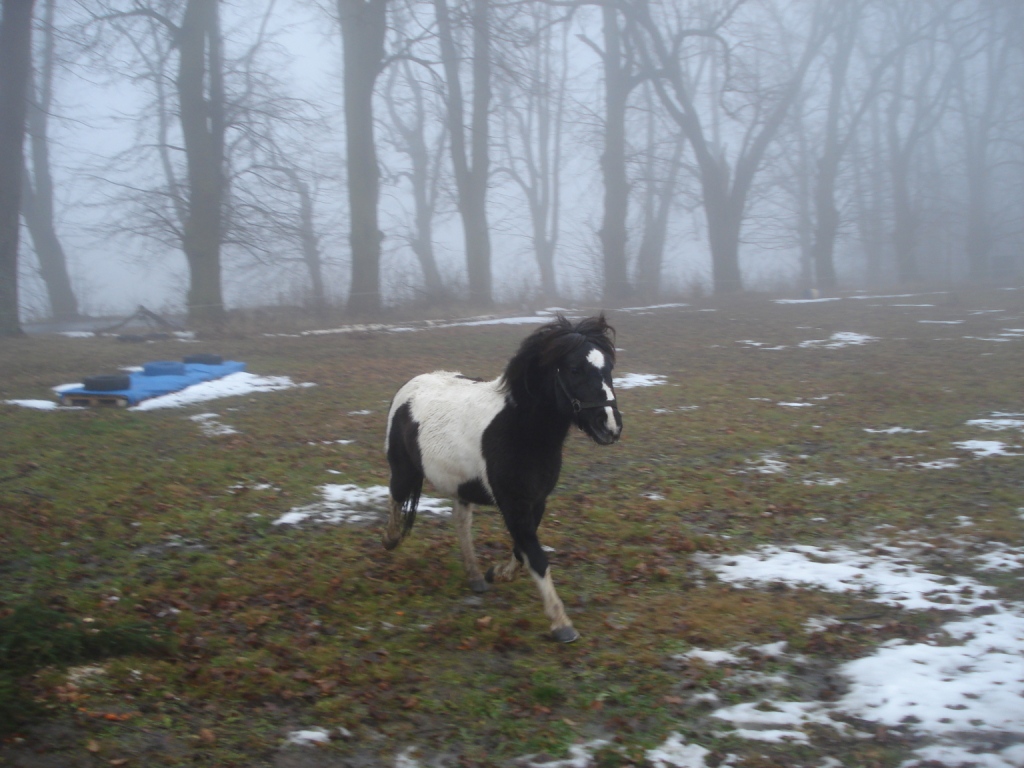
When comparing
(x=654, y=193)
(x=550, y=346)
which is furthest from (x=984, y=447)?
(x=654, y=193)

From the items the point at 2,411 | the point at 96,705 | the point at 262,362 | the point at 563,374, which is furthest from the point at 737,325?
the point at 96,705

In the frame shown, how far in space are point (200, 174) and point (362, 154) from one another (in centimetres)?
497

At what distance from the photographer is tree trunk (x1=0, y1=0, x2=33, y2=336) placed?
1983 cm

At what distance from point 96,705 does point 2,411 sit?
339 inches

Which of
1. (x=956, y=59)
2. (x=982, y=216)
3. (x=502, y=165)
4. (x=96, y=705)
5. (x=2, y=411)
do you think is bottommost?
(x=96, y=705)

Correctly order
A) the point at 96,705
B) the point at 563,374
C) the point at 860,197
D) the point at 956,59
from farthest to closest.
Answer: the point at 860,197 < the point at 956,59 < the point at 563,374 < the point at 96,705

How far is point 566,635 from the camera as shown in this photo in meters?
5.29

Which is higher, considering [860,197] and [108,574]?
[860,197]

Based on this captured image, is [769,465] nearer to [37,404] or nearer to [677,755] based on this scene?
[677,755]

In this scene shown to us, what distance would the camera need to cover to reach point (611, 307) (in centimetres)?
3108

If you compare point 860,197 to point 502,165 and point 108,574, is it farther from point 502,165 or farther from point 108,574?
point 108,574

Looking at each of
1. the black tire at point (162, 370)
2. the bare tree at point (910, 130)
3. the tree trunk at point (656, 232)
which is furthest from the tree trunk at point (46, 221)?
the bare tree at point (910, 130)

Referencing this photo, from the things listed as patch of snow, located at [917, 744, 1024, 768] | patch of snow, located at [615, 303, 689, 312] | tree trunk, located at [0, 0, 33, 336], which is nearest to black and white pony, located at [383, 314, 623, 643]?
patch of snow, located at [917, 744, 1024, 768]

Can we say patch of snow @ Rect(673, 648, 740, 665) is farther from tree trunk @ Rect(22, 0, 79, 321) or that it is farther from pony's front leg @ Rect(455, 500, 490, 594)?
tree trunk @ Rect(22, 0, 79, 321)
